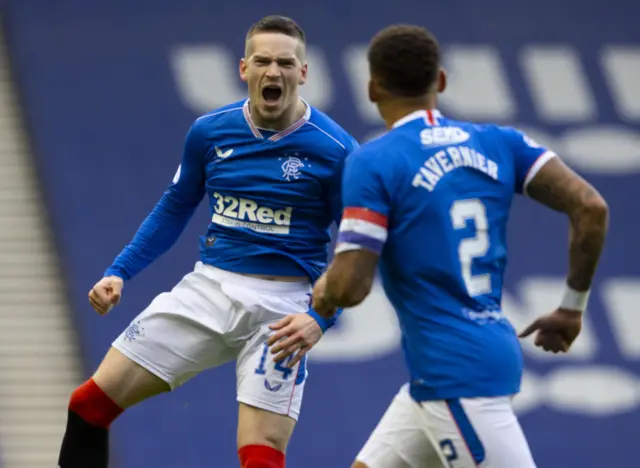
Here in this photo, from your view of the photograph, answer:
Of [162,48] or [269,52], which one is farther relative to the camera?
[162,48]

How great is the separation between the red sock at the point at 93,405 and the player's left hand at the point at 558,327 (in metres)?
1.72

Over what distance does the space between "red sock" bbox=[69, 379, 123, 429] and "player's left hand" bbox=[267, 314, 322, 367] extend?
0.78 metres

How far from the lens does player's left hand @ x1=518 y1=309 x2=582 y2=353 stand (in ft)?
13.6

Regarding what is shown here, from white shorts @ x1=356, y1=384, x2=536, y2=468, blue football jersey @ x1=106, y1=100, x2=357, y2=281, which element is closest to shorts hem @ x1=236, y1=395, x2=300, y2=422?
blue football jersey @ x1=106, y1=100, x2=357, y2=281

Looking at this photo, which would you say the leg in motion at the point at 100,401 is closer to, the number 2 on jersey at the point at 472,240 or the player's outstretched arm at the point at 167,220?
the player's outstretched arm at the point at 167,220

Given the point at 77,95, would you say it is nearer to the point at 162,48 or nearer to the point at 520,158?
the point at 162,48

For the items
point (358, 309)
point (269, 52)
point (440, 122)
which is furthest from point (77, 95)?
point (440, 122)

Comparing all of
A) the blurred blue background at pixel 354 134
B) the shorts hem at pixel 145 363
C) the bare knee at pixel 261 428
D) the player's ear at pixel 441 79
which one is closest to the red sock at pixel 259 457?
the bare knee at pixel 261 428

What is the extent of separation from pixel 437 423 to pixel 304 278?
1351 millimetres

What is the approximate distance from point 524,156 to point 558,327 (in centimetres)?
52

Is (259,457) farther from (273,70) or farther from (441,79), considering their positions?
(441,79)

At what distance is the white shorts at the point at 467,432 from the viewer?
3.93m

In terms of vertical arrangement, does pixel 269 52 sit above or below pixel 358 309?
above

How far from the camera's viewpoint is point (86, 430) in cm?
512
